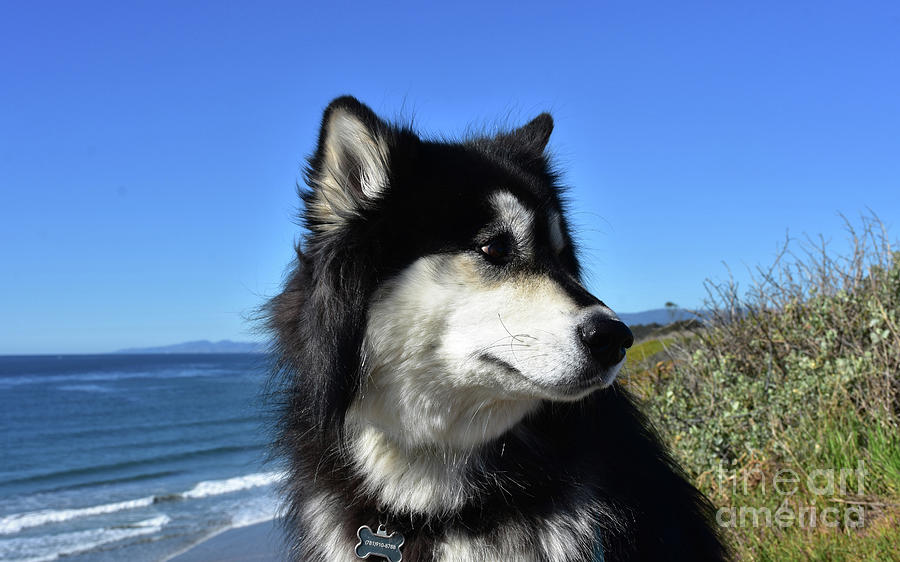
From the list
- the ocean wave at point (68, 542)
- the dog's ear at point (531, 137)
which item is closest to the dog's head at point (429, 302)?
the dog's ear at point (531, 137)

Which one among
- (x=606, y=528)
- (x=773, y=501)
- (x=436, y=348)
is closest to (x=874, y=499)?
(x=773, y=501)

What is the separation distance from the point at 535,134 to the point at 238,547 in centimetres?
790

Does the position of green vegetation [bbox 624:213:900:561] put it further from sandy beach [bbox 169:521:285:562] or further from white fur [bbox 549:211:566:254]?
sandy beach [bbox 169:521:285:562]

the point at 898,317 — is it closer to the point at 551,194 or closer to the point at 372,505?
the point at 551,194

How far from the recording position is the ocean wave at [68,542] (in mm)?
9988

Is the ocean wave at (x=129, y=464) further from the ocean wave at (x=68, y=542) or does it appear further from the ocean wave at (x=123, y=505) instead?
the ocean wave at (x=68, y=542)

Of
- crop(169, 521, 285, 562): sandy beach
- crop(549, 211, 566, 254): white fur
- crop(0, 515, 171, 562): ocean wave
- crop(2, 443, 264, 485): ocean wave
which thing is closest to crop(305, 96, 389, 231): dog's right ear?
crop(549, 211, 566, 254): white fur

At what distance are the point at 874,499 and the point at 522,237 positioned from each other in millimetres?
3220

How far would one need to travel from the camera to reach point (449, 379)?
2.43m

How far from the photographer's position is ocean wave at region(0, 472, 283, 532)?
40.5ft

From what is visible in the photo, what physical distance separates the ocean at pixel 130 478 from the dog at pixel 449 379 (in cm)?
68

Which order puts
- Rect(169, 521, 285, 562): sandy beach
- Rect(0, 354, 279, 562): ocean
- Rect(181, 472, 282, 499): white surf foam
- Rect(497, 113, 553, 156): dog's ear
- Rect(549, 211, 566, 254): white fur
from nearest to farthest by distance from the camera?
Rect(549, 211, 566, 254): white fur
Rect(497, 113, 553, 156): dog's ear
Rect(169, 521, 285, 562): sandy beach
Rect(0, 354, 279, 562): ocean
Rect(181, 472, 282, 499): white surf foam

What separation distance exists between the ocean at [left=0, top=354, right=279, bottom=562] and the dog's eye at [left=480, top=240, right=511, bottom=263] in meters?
1.20

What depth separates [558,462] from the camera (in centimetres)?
251
